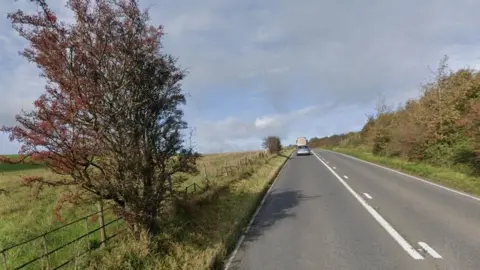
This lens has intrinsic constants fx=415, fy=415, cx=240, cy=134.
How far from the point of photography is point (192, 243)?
8641mm

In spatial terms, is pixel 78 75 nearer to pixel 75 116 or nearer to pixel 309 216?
pixel 75 116

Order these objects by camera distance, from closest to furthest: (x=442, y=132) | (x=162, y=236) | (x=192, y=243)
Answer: (x=162, y=236), (x=192, y=243), (x=442, y=132)

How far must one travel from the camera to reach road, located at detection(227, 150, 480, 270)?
7.17 meters

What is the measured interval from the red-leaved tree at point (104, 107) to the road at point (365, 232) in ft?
8.14

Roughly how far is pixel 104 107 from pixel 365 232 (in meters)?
6.26

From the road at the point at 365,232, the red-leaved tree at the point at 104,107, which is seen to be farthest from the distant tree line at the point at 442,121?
the red-leaved tree at the point at 104,107

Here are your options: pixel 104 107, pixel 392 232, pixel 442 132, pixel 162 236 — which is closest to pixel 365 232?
pixel 392 232

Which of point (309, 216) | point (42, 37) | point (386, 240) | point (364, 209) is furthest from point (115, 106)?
point (364, 209)

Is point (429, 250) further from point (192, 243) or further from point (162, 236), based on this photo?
point (162, 236)

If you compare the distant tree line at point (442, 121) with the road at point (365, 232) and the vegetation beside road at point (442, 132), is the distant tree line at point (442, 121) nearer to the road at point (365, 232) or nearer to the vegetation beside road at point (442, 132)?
the vegetation beside road at point (442, 132)

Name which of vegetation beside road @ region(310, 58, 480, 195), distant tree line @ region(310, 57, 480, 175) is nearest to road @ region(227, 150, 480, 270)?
vegetation beside road @ region(310, 58, 480, 195)

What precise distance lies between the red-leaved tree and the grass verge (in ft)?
1.91

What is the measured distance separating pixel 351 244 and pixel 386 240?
785mm

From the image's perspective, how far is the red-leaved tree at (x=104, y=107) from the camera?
22.2ft
